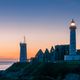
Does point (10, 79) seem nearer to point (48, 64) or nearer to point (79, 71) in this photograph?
point (48, 64)

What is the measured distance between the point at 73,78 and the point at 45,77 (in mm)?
9758

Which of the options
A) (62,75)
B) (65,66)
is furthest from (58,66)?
(62,75)

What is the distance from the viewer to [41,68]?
182625 millimetres

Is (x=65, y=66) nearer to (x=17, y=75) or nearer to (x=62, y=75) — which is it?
(x=62, y=75)

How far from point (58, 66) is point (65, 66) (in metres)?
3.63

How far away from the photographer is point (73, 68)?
17088cm

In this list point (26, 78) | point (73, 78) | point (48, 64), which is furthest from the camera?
point (48, 64)

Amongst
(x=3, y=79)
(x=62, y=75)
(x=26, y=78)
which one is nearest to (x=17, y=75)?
(x=3, y=79)

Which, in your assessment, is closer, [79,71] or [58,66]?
[79,71]

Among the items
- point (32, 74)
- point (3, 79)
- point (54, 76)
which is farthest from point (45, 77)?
point (3, 79)

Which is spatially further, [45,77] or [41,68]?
[41,68]

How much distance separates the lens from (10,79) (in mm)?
183625

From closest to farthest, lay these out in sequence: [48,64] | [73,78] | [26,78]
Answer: [73,78] < [26,78] < [48,64]

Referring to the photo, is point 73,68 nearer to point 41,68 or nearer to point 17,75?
point 41,68
